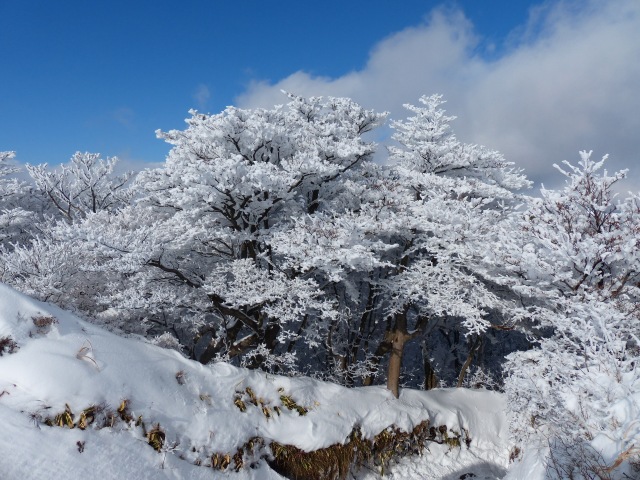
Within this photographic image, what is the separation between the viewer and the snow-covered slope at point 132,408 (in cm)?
520

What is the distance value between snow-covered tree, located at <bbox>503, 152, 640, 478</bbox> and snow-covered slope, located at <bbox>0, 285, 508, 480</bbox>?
388 cm

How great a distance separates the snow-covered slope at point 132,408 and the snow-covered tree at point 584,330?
3.88 metres

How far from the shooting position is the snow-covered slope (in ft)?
17.0

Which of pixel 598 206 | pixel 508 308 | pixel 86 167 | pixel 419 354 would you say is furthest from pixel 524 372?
pixel 86 167

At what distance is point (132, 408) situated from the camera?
621 centimetres

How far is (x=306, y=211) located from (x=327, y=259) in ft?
12.7

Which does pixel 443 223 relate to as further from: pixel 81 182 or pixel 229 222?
pixel 81 182

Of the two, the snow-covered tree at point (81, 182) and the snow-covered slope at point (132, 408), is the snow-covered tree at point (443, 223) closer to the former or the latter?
the snow-covered slope at point (132, 408)

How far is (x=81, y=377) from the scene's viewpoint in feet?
19.5

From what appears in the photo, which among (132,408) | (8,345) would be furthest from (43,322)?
(132,408)

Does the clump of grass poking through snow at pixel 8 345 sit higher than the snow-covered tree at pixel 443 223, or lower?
lower

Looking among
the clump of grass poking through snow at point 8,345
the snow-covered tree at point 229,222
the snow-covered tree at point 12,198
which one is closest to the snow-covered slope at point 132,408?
the clump of grass poking through snow at point 8,345

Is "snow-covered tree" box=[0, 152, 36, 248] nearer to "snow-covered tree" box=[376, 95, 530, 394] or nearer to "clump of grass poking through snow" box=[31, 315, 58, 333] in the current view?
"clump of grass poking through snow" box=[31, 315, 58, 333]

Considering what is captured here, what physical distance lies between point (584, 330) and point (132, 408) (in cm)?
822
